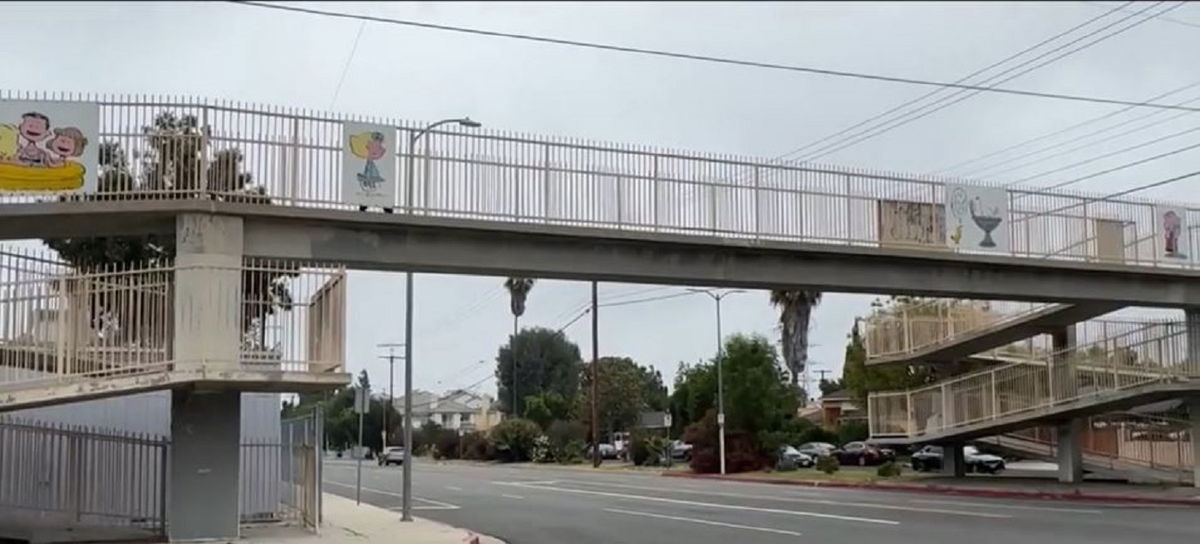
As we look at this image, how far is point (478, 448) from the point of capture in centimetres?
8831

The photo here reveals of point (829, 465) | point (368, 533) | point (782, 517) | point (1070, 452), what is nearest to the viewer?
point (368, 533)

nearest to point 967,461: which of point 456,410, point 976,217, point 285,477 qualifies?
point 976,217

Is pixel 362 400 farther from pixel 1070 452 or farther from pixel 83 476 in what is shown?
pixel 1070 452

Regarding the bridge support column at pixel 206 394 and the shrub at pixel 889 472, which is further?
the shrub at pixel 889 472

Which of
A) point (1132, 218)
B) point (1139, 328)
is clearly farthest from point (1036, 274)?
point (1139, 328)

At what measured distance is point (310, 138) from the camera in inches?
795

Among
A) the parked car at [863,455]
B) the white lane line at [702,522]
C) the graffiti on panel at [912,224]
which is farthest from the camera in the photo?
the parked car at [863,455]

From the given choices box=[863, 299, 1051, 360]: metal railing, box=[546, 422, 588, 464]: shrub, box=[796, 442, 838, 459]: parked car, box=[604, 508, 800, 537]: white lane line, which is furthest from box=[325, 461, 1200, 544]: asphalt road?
box=[546, 422, 588, 464]: shrub

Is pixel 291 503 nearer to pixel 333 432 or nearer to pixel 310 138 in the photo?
pixel 310 138

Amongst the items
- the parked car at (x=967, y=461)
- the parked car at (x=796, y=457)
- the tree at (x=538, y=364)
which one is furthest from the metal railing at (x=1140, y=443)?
the tree at (x=538, y=364)

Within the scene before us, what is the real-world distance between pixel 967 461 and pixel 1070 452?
12868mm

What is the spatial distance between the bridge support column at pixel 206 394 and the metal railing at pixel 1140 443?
989 inches

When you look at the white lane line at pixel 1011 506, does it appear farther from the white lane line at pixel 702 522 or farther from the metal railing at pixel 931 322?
the white lane line at pixel 702 522

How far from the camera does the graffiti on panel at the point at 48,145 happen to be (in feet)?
60.2
